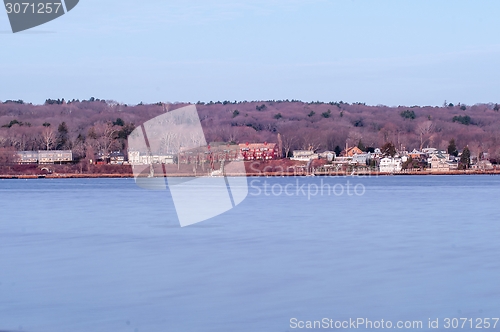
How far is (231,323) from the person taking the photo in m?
6.96

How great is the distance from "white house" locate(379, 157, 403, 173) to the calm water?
47.9m

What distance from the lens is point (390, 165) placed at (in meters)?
64.8

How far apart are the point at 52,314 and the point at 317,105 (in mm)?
118049

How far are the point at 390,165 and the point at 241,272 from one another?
186 feet

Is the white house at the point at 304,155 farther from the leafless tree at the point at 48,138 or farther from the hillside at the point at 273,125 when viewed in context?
the leafless tree at the point at 48,138

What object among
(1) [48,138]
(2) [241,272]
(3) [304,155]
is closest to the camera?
(2) [241,272]

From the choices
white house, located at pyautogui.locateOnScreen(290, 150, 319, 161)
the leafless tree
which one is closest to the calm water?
white house, located at pyautogui.locateOnScreen(290, 150, 319, 161)

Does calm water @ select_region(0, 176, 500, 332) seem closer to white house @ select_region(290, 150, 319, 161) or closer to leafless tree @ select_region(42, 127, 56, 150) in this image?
white house @ select_region(290, 150, 319, 161)

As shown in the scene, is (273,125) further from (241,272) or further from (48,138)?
(241,272)

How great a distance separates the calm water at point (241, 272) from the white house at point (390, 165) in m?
47.9

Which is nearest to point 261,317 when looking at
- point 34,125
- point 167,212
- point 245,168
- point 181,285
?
point 181,285

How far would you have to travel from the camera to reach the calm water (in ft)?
23.9

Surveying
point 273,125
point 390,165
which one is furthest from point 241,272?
point 273,125

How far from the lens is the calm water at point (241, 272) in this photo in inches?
287
